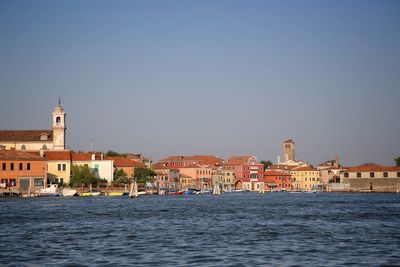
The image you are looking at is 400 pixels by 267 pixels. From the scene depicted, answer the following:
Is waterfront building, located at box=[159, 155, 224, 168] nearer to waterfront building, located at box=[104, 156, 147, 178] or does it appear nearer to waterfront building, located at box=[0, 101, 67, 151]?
waterfront building, located at box=[104, 156, 147, 178]

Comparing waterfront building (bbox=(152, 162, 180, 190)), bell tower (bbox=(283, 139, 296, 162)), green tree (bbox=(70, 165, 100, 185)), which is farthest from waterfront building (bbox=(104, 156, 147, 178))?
bell tower (bbox=(283, 139, 296, 162))

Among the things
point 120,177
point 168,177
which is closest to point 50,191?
point 120,177

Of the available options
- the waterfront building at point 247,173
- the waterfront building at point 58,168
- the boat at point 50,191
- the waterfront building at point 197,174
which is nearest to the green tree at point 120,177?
the waterfront building at point 58,168

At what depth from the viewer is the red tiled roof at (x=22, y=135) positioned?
326ft

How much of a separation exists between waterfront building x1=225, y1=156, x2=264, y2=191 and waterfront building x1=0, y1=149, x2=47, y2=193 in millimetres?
72751

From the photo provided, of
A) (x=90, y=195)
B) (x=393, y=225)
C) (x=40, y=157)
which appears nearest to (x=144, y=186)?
(x=90, y=195)

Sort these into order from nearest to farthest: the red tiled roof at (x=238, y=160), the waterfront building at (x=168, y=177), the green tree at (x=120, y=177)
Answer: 1. the green tree at (x=120, y=177)
2. the waterfront building at (x=168, y=177)
3. the red tiled roof at (x=238, y=160)

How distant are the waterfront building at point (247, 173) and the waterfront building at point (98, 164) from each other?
54663 millimetres

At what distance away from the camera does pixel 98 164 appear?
96625mm

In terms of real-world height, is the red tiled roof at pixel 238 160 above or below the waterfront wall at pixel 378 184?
above

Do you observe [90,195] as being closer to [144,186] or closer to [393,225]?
[144,186]

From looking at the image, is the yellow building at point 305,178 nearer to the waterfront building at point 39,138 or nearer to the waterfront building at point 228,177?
the waterfront building at point 228,177

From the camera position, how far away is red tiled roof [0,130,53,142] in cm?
9931

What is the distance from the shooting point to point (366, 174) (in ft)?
387
